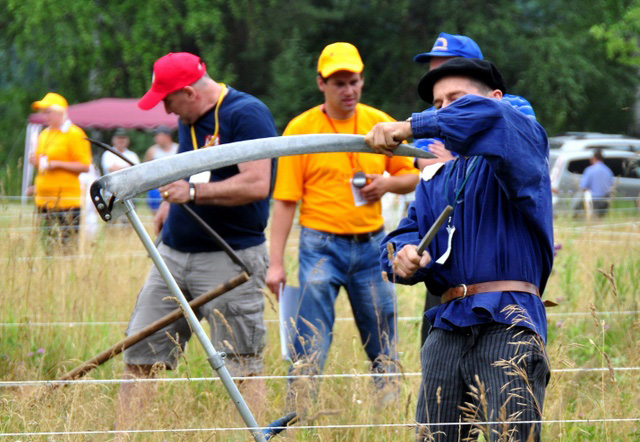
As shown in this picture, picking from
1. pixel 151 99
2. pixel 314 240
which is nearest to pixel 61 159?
pixel 151 99

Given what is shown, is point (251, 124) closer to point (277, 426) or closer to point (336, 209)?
point (336, 209)

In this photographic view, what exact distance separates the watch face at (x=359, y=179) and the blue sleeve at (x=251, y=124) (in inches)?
24.0

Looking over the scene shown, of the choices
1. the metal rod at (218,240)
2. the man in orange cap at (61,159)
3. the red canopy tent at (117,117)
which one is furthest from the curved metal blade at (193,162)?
the red canopy tent at (117,117)

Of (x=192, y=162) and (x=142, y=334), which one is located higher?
(x=192, y=162)

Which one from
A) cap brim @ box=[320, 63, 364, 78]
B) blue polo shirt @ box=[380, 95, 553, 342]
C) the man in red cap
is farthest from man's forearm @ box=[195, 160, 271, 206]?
blue polo shirt @ box=[380, 95, 553, 342]

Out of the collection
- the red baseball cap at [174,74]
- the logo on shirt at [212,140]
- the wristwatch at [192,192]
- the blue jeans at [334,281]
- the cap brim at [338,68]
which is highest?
the cap brim at [338,68]

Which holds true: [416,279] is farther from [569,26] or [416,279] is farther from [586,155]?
[569,26]

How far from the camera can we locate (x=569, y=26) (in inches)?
1213

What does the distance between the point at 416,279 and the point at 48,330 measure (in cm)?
302

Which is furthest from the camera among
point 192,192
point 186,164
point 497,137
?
point 192,192

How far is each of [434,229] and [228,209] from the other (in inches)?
75.9

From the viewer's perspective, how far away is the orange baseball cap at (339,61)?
5.13 meters

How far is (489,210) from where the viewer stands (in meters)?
3.11

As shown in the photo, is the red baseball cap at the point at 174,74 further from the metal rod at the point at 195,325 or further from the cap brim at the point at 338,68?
the metal rod at the point at 195,325
